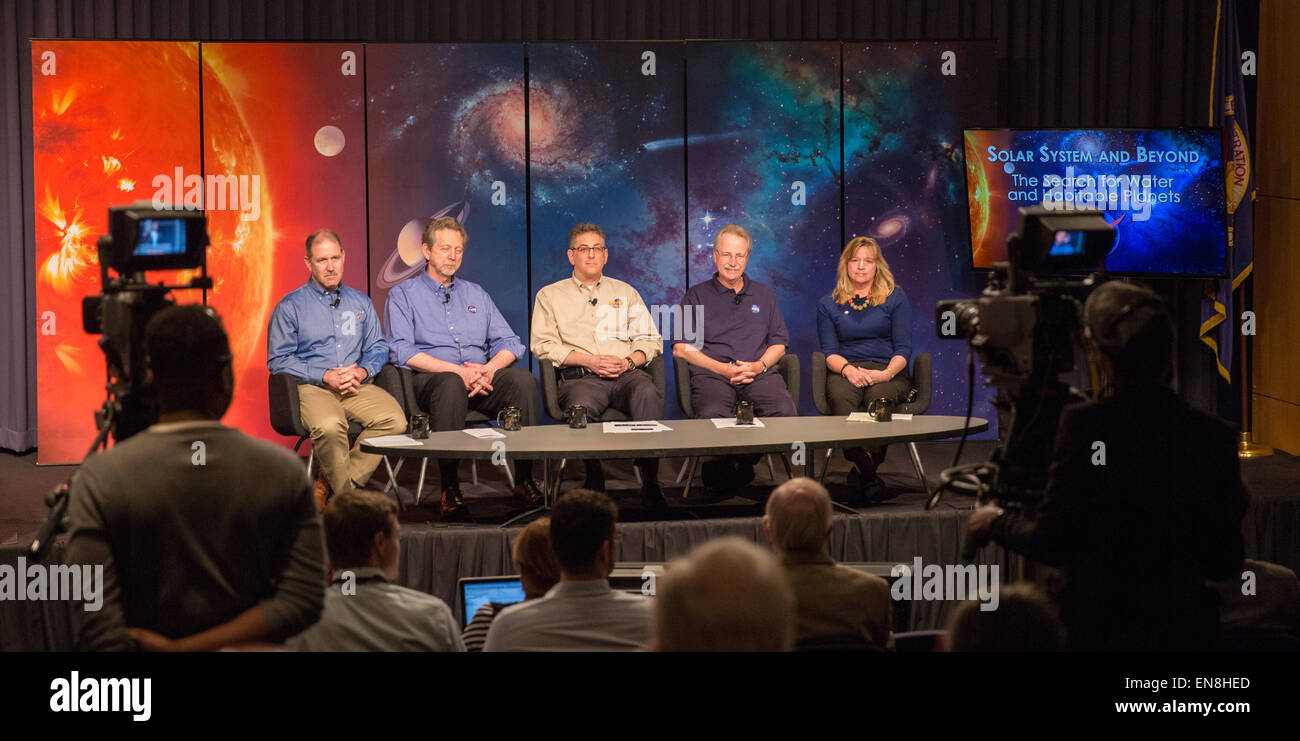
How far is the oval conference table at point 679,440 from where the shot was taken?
445cm

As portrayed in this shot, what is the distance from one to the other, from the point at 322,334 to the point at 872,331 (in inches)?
105

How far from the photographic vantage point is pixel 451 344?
5766 millimetres

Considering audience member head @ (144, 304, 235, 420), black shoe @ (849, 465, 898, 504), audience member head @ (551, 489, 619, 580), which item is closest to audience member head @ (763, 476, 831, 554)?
audience member head @ (551, 489, 619, 580)

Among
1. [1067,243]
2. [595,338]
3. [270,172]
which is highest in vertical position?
[270,172]

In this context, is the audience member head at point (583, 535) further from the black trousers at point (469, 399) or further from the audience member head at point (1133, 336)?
the black trousers at point (469, 399)

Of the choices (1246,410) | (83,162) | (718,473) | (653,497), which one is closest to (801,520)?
(653,497)

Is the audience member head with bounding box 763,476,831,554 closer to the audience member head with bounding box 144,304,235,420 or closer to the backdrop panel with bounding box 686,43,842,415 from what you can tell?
the audience member head with bounding box 144,304,235,420

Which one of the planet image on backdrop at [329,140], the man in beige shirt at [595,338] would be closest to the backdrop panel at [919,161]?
the man in beige shirt at [595,338]

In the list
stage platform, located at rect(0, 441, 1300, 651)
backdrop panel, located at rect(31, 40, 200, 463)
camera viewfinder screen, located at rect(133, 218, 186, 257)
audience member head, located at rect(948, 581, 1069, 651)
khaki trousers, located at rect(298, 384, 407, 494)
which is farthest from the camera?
backdrop panel, located at rect(31, 40, 200, 463)

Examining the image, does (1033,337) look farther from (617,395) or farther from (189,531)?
(617,395)

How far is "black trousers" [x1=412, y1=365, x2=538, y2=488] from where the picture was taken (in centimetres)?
534

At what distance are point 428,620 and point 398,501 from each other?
2979 millimetres

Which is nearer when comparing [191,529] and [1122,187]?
[191,529]
